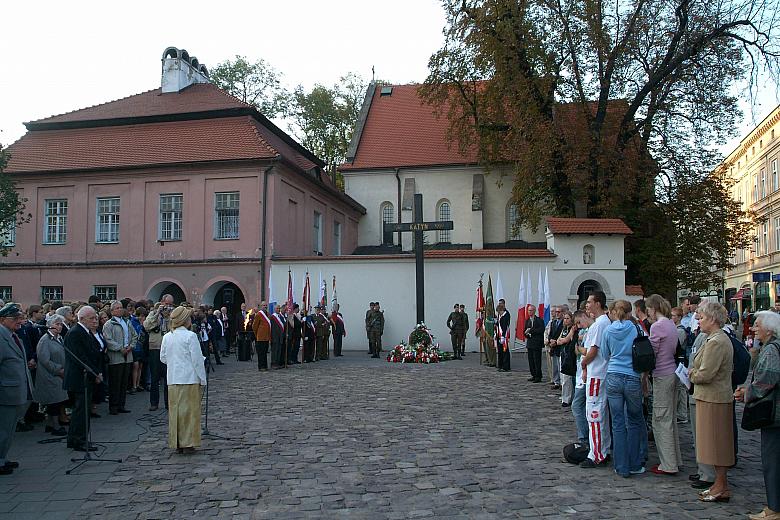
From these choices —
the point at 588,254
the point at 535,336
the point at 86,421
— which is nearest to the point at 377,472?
the point at 86,421

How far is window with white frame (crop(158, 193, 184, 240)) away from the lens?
2769 centimetres

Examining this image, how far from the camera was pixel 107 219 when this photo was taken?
28406mm

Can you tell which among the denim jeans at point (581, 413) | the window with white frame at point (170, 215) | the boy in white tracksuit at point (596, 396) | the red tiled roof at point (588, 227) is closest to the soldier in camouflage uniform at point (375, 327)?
the red tiled roof at point (588, 227)

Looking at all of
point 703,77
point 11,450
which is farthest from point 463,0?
point 11,450

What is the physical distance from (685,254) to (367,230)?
17355 millimetres

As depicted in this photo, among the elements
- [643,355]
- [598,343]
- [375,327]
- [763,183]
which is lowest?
[375,327]

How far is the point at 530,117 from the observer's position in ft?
87.8

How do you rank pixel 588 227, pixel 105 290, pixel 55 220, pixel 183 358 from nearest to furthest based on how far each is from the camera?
pixel 183 358
pixel 588 227
pixel 105 290
pixel 55 220

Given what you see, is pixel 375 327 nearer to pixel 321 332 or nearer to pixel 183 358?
pixel 321 332

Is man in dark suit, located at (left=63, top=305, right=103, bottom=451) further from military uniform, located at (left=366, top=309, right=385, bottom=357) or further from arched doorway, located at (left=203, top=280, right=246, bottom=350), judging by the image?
arched doorway, located at (left=203, top=280, right=246, bottom=350)

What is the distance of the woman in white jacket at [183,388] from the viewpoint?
329 inches

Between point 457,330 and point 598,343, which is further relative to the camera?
point 457,330

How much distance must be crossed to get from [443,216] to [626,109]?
37.8 ft

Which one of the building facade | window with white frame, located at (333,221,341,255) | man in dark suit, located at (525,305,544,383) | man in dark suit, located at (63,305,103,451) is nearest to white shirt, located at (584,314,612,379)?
man in dark suit, located at (63,305,103,451)
